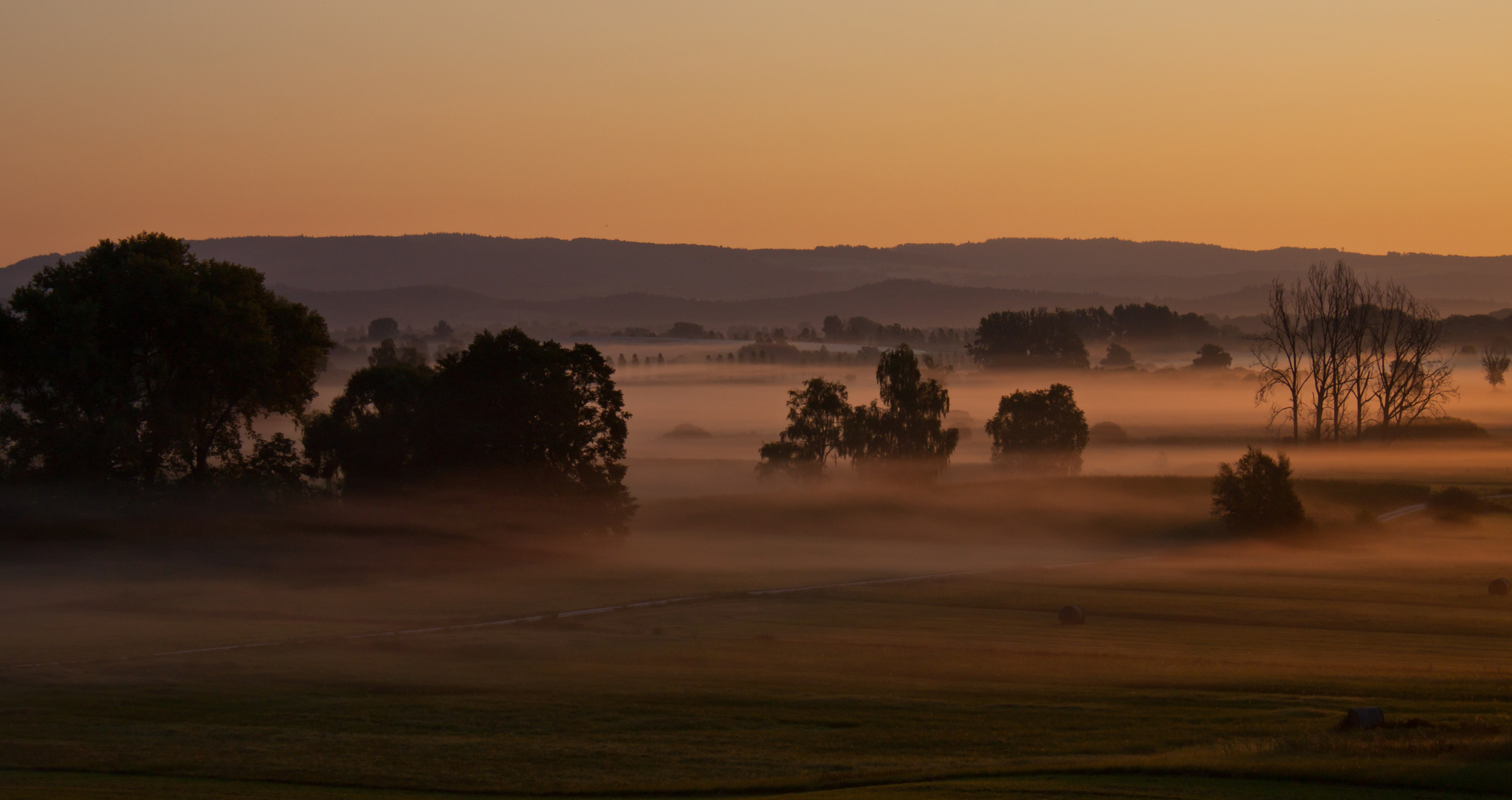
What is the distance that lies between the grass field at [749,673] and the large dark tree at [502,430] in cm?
449

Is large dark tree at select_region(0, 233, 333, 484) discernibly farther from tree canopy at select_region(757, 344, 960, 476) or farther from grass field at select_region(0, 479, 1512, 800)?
tree canopy at select_region(757, 344, 960, 476)

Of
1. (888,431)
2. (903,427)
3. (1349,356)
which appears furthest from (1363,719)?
(1349,356)

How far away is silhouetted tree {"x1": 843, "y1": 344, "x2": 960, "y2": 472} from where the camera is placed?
123750 millimetres

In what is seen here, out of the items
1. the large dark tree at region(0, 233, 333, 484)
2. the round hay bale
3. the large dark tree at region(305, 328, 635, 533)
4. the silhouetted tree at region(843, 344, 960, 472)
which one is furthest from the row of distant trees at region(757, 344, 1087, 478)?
the round hay bale

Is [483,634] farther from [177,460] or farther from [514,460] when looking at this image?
[177,460]

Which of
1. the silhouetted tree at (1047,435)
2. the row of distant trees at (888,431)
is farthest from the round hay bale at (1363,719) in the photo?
the silhouetted tree at (1047,435)

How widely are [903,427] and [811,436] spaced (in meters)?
9.01

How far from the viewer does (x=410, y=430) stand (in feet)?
254

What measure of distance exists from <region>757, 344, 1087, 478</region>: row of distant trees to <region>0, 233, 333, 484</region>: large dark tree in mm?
59415

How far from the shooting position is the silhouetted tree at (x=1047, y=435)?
129875 millimetres

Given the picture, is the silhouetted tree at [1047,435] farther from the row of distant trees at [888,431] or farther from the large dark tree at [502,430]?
the large dark tree at [502,430]

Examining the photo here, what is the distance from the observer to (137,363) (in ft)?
233

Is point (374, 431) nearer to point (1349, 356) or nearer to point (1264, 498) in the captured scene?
point (1264, 498)

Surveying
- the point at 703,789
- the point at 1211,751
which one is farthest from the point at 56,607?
the point at 1211,751
